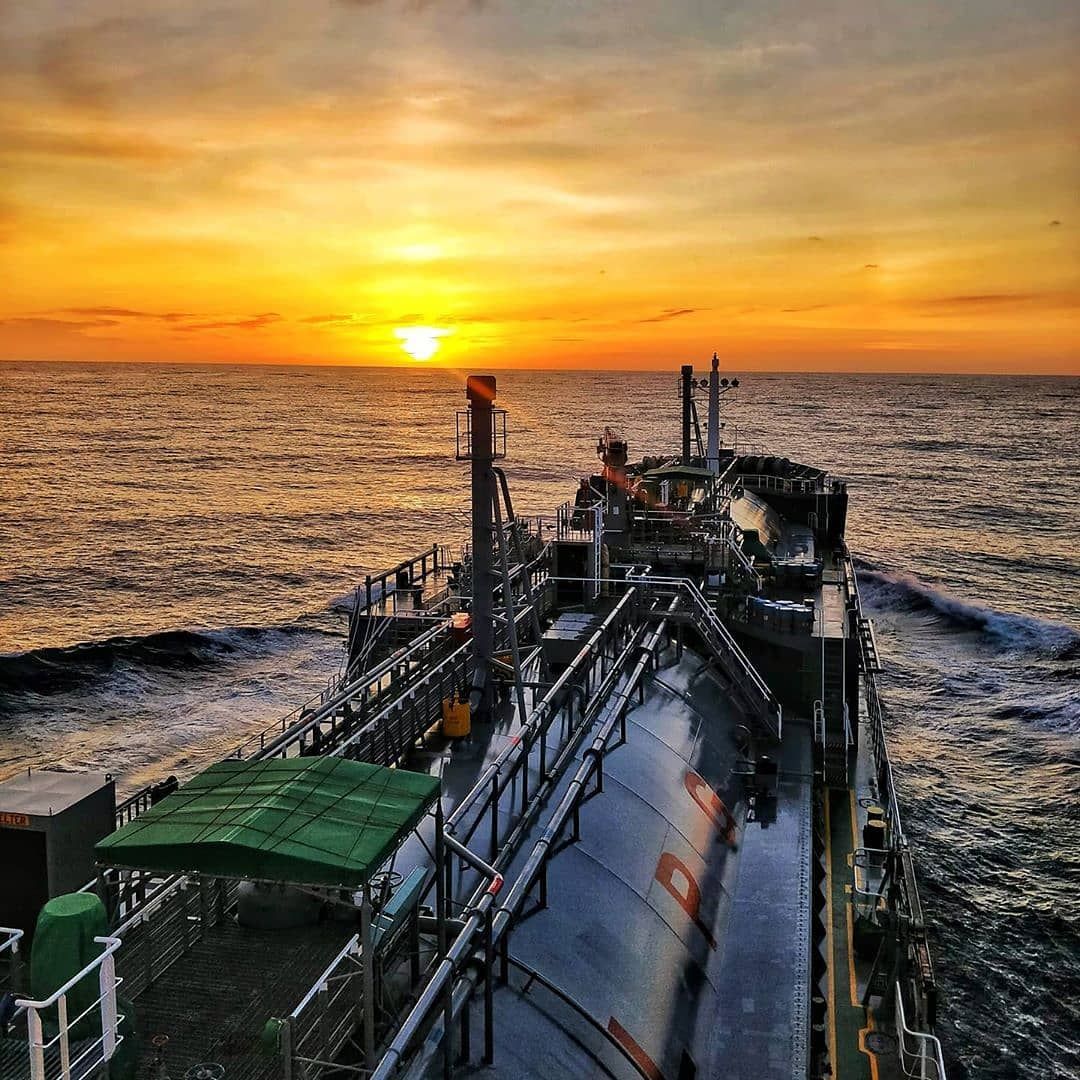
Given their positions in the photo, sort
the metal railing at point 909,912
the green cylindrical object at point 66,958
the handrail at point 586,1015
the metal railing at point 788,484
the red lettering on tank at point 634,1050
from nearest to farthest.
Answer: the green cylindrical object at point 66,958, the handrail at point 586,1015, the red lettering on tank at point 634,1050, the metal railing at point 909,912, the metal railing at point 788,484

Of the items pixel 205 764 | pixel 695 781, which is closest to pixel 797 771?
pixel 695 781

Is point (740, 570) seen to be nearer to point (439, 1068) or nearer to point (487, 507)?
point (487, 507)

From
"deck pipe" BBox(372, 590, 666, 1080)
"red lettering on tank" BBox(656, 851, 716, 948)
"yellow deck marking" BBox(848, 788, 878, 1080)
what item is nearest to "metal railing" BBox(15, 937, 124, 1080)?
"deck pipe" BBox(372, 590, 666, 1080)

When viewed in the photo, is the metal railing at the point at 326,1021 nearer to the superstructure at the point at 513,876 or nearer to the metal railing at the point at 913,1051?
the superstructure at the point at 513,876

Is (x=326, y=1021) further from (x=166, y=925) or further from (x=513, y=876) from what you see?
(x=513, y=876)

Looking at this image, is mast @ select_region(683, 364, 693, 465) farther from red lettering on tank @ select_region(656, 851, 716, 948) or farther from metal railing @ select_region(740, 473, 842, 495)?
red lettering on tank @ select_region(656, 851, 716, 948)

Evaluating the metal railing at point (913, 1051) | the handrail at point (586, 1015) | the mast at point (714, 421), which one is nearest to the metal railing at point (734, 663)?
the metal railing at point (913, 1051)

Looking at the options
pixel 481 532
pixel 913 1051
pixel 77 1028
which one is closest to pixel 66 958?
pixel 77 1028
